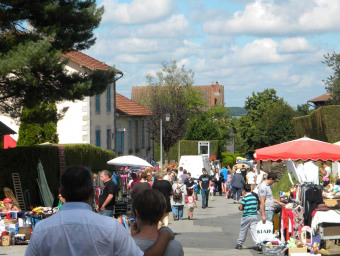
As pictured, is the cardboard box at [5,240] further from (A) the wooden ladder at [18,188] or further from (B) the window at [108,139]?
(B) the window at [108,139]

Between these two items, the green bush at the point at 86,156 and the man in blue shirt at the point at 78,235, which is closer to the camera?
the man in blue shirt at the point at 78,235

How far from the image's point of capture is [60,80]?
70.4 feet

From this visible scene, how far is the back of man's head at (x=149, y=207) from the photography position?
16.3 ft

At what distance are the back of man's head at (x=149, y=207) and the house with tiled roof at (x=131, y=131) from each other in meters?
44.1

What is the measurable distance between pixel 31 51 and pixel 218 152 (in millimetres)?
60455

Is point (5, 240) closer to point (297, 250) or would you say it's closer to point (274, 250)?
point (274, 250)

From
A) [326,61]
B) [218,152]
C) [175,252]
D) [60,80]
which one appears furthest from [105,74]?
[218,152]

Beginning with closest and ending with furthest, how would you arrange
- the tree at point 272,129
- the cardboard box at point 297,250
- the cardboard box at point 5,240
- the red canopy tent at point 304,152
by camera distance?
the cardboard box at point 297,250
the red canopy tent at point 304,152
the cardboard box at point 5,240
the tree at point 272,129

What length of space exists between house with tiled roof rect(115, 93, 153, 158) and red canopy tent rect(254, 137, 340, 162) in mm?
32991

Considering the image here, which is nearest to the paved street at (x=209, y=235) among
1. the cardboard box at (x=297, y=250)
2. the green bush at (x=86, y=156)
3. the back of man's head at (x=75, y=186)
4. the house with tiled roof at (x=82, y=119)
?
the cardboard box at (x=297, y=250)

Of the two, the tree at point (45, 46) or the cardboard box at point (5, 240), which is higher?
the tree at point (45, 46)

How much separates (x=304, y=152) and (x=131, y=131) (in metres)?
39.4

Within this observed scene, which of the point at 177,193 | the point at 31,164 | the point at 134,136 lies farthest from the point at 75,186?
the point at 134,136

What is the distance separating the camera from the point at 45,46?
1955 centimetres
